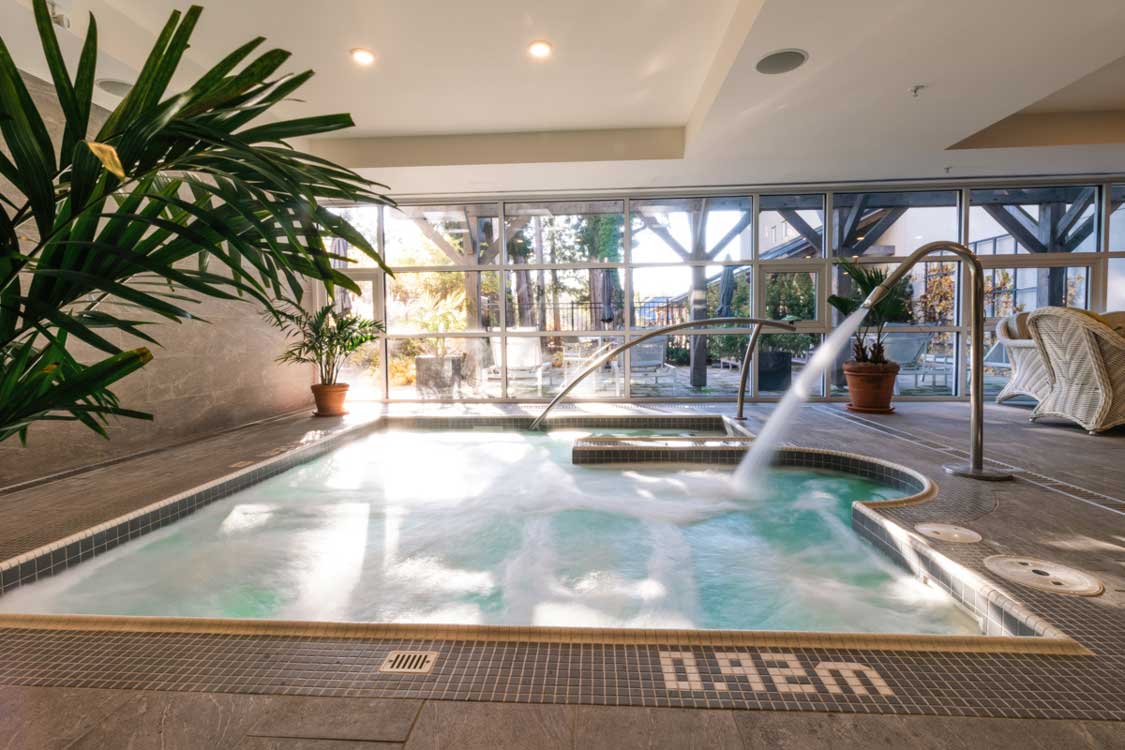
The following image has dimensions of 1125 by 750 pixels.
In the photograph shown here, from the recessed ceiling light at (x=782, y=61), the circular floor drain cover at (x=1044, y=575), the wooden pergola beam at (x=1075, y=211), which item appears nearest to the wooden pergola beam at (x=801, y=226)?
the wooden pergola beam at (x=1075, y=211)

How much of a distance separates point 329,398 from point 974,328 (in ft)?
18.1

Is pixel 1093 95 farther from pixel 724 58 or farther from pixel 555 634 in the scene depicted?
pixel 555 634

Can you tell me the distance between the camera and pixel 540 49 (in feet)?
12.8

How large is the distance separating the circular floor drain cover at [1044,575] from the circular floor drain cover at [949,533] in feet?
0.50

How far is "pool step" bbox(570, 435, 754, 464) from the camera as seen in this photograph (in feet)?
13.5

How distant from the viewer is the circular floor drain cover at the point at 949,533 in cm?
204

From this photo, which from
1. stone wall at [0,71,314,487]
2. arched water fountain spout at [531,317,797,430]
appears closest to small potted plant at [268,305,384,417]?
stone wall at [0,71,314,487]

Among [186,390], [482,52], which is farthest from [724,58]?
[186,390]

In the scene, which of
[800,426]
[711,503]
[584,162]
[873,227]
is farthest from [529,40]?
[873,227]

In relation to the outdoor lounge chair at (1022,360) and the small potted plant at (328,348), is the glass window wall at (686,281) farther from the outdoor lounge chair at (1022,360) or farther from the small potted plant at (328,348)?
the outdoor lounge chair at (1022,360)

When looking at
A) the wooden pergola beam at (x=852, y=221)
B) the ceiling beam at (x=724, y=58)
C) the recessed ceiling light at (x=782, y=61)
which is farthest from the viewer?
the wooden pergola beam at (x=852, y=221)

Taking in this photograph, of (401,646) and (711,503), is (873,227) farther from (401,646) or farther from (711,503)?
(401,646)

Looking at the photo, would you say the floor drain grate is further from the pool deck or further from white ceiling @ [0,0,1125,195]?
white ceiling @ [0,0,1125,195]

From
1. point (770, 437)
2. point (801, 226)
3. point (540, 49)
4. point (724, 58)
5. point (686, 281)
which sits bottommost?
point (770, 437)
